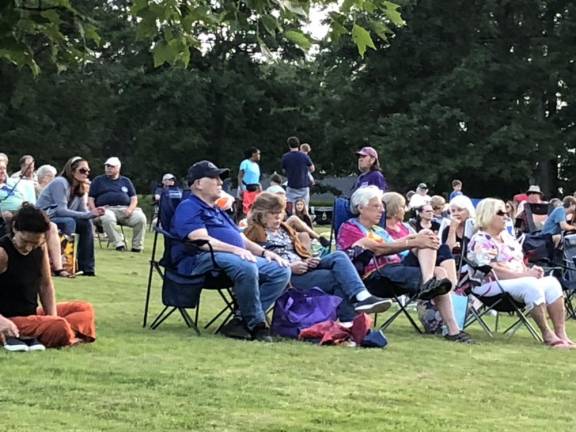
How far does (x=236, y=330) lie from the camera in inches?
301

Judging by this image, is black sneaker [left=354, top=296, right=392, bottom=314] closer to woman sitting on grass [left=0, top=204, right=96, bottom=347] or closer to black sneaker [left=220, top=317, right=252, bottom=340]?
black sneaker [left=220, top=317, right=252, bottom=340]

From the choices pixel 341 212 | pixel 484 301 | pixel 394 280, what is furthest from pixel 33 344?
pixel 484 301

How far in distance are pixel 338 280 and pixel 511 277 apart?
5.23ft

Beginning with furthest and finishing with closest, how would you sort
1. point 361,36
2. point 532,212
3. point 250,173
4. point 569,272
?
point 250,173 → point 532,212 → point 569,272 → point 361,36

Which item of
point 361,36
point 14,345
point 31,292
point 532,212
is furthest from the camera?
point 532,212

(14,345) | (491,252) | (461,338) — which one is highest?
(491,252)

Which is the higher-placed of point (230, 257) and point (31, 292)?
point (230, 257)

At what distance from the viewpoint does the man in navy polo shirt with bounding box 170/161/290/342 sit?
24.7ft

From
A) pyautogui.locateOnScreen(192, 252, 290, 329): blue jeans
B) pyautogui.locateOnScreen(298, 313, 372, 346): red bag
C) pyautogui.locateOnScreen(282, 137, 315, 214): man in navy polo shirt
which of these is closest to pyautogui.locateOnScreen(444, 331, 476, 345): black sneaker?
pyautogui.locateOnScreen(298, 313, 372, 346): red bag

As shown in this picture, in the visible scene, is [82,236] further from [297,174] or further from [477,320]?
[297,174]

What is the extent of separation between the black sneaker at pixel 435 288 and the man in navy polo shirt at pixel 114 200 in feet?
24.9

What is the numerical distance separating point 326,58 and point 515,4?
21.4 feet

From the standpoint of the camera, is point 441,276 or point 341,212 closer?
point 441,276

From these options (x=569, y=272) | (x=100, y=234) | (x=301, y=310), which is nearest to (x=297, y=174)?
(x=100, y=234)
